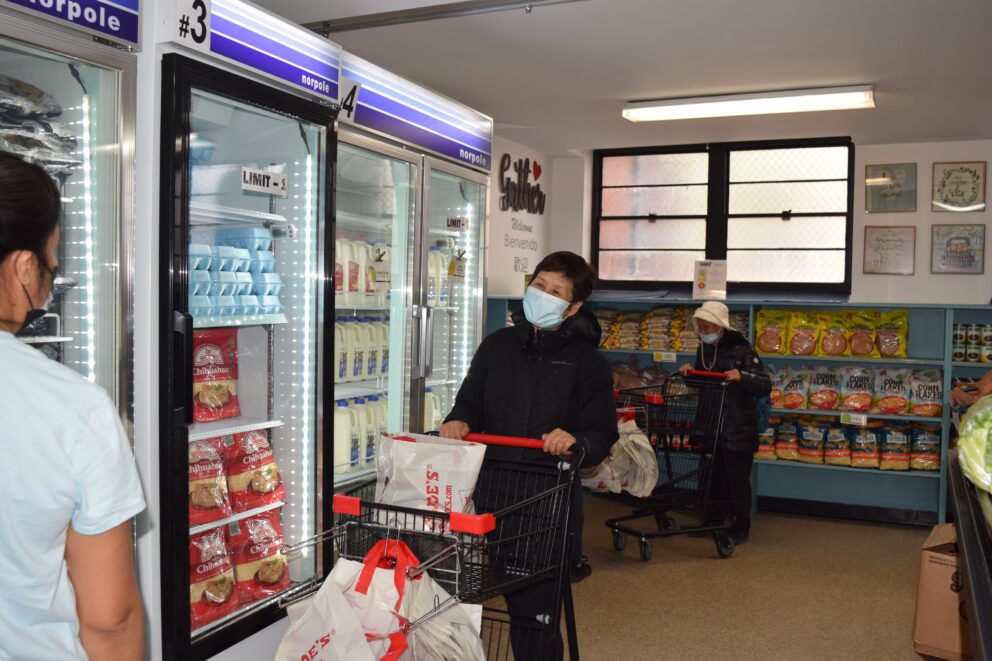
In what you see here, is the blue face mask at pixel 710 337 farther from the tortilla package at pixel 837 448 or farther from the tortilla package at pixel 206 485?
the tortilla package at pixel 206 485

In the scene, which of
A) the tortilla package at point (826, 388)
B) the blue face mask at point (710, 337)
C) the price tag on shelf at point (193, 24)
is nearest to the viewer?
the price tag on shelf at point (193, 24)

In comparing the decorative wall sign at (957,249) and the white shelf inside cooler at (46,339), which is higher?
the decorative wall sign at (957,249)

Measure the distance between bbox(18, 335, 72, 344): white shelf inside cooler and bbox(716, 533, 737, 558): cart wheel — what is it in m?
4.45

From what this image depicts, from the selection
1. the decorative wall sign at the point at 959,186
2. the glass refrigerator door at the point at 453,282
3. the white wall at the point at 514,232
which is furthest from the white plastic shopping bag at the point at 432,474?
the decorative wall sign at the point at 959,186

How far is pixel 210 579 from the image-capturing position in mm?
3318

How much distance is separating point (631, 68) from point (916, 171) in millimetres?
3727

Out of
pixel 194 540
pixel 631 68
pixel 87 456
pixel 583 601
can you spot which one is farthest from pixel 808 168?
pixel 87 456

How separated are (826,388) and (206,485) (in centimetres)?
530

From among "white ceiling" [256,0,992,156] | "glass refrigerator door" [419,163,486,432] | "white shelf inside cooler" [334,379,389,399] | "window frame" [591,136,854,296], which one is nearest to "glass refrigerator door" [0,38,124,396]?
"white shelf inside cooler" [334,379,389,399]

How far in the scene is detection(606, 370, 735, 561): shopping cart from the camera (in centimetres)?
574

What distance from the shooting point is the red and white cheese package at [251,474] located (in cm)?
349

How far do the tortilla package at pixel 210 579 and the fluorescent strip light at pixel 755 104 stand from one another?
464 centimetres

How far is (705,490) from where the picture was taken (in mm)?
5812

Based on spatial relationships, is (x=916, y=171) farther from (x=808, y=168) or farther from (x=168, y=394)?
(x=168, y=394)
